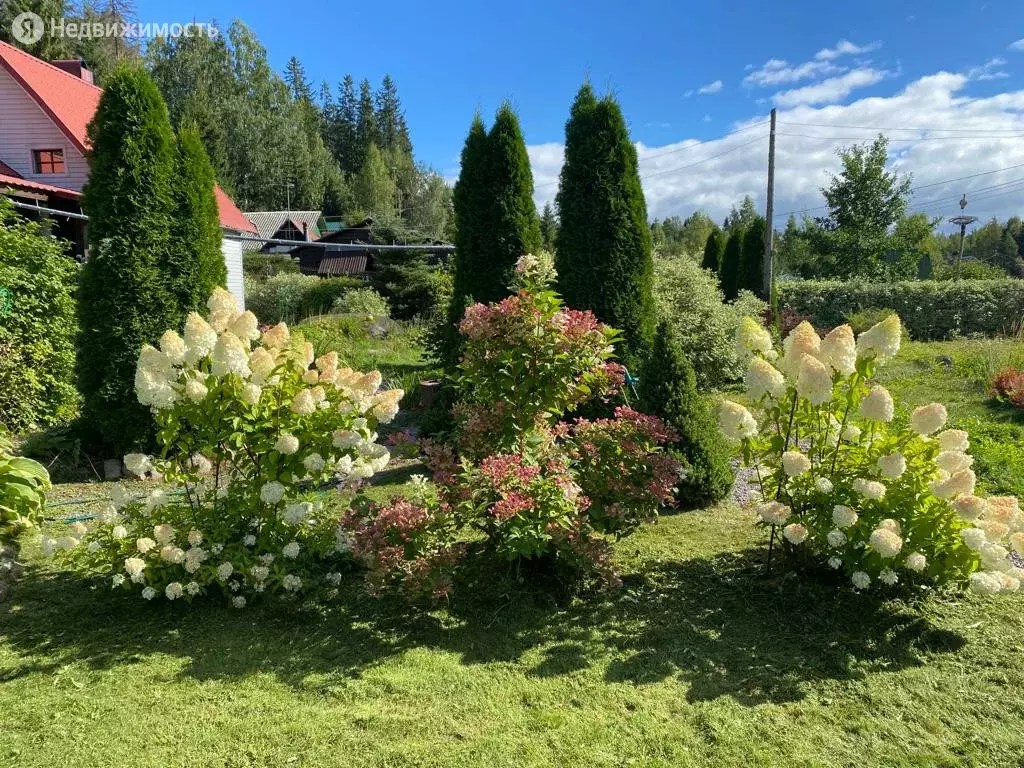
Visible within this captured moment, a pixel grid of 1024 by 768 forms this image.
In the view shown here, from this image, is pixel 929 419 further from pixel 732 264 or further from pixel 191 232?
pixel 732 264

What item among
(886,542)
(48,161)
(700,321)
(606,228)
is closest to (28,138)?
(48,161)

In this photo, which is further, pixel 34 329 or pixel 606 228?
pixel 606 228

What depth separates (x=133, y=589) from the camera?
3.28 metres

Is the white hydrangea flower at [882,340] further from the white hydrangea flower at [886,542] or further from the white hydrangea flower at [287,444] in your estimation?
the white hydrangea flower at [287,444]

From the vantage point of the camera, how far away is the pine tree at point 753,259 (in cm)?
1748

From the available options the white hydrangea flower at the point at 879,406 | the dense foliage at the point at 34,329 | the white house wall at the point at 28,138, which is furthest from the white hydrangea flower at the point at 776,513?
the white house wall at the point at 28,138

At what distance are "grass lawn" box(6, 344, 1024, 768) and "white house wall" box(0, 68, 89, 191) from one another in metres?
16.0

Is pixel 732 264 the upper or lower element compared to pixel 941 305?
upper

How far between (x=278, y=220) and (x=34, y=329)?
3526 cm

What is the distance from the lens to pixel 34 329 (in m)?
6.36

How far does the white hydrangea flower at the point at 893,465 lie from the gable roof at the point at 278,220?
3886 centimetres

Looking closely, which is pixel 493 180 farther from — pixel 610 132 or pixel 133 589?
pixel 133 589

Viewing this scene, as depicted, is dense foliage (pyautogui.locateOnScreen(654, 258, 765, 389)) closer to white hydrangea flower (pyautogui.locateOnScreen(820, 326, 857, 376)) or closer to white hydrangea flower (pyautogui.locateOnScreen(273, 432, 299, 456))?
white hydrangea flower (pyautogui.locateOnScreen(820, 326, 857, 376))

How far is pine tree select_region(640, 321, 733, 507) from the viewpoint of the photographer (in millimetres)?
4512
